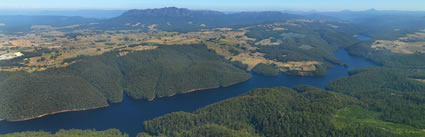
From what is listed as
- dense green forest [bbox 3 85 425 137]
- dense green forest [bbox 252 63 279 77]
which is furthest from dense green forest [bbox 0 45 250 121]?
dense green forest [bbox 3 85 425 137]

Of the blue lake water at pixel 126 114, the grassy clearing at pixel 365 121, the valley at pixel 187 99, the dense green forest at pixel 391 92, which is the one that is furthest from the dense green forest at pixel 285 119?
the blue lake water at pixel 126 114

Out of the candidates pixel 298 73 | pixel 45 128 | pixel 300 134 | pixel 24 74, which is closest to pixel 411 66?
pixel 298 73

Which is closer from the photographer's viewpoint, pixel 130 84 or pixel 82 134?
pixel 82 134

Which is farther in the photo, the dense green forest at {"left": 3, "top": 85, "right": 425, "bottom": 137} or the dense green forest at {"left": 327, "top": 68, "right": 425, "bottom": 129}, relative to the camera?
the dense green forest at {"left": 327, "top": 68, "right": 425, "bottom": 129}

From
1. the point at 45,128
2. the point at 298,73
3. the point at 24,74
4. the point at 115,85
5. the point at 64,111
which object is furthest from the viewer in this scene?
the point at 298,73

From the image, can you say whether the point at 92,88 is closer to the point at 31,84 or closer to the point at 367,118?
the point at 31,84

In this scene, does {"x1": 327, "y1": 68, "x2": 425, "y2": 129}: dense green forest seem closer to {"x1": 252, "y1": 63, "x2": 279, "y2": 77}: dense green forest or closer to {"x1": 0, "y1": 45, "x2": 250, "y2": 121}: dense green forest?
{"x1": 252, "y1": 63, "x2": 279, "y2": 77}: dense green forest
